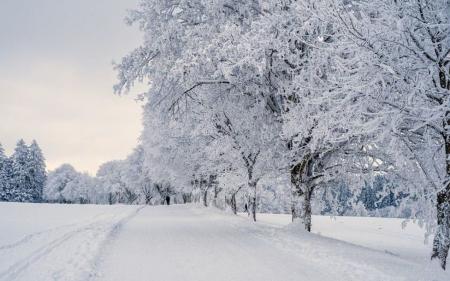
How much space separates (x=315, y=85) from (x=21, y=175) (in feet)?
243

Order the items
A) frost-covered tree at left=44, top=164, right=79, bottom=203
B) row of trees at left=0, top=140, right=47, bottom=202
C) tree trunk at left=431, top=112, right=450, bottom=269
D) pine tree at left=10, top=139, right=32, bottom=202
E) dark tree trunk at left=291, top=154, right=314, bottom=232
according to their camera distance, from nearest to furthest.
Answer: tree trunk at left=431, top=112, right=450, bottom=269
dark tree trunk at left=291, top=154, right=314, bottom=232
row of trees at left=0, top=140, right=47, bottom=202
pine tree at left=10, top=139, right=32, bottom=202
frost-covered tree at left=44, top=164, right=79, bottom=203

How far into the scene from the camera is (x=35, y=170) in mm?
79125

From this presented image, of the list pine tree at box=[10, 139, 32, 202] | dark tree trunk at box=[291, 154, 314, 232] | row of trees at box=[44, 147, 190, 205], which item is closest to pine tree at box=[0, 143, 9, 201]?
pine tree at box=[10, 139, 32, 202]

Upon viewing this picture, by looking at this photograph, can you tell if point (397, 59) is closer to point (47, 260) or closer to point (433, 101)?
point (433, 101)

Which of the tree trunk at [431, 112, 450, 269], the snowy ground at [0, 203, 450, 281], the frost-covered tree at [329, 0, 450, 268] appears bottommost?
the snowy ground at [0, 203, 450, 281]

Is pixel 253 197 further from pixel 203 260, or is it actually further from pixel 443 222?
pixel 443 222

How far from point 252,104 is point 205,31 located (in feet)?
14.6

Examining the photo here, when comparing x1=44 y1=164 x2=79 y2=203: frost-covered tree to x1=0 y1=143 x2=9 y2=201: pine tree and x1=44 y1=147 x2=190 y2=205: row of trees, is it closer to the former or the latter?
x1=44 y1=147 x2=190 y2=205: row of trees

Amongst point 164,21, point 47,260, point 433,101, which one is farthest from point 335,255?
point 164,21

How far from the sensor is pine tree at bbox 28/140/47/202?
7810 centimetres

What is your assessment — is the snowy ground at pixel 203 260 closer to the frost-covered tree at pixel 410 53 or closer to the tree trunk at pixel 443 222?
the tree trunk at pixel 443 222

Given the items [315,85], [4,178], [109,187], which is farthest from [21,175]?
[315,85]

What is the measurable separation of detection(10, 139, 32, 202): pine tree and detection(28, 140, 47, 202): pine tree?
0.70 metres

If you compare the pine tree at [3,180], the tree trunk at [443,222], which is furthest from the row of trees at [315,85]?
the pine tree at [3,180]
